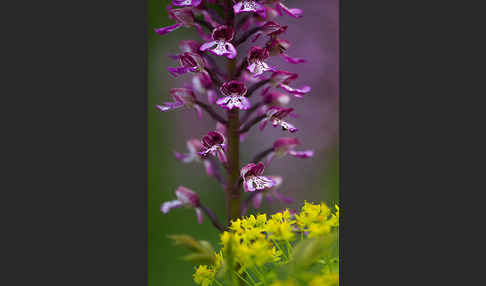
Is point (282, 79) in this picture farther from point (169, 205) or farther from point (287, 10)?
point (169, 205)

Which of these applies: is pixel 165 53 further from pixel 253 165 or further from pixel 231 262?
pixel 231 262

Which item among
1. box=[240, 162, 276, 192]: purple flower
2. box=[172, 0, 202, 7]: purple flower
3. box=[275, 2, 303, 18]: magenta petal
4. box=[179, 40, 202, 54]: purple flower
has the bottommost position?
box=[240, 162, 276, 192]: purple flower

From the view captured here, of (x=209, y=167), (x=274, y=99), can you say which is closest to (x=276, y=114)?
(x=274, y=99)

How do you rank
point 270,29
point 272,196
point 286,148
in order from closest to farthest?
point 270,29
point 286,148
point 272,196

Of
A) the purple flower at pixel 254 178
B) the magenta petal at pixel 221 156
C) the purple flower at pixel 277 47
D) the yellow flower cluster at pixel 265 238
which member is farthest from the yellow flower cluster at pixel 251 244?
the purple flower at pixel 277 47

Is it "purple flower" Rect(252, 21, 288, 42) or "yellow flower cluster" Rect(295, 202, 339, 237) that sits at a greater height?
"purple flower" Rect(252, 21, 288, 42)

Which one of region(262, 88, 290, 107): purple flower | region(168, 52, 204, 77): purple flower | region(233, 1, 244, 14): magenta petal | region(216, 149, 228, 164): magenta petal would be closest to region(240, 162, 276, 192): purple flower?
region(216, 149, 228, 164): magenta petal

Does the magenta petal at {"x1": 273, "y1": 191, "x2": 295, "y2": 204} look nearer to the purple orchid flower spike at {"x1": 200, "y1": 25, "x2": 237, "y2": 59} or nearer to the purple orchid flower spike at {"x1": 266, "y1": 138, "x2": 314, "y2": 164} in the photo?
the purple orchid flower spike at {"x1": 266, "y1": 138, "x2": 314, "y2": 164}

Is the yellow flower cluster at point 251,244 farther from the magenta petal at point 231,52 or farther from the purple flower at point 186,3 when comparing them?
the purple flower at point 186,3
